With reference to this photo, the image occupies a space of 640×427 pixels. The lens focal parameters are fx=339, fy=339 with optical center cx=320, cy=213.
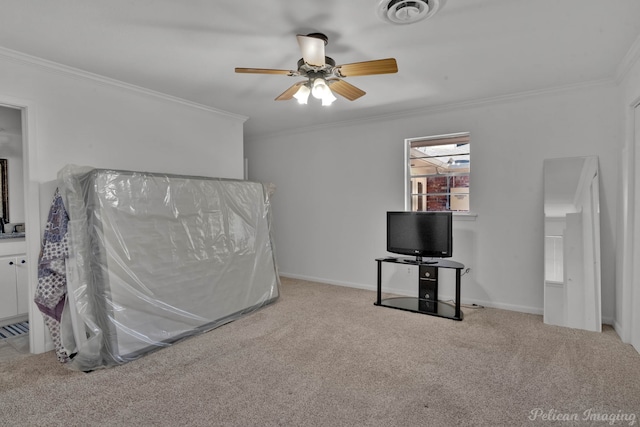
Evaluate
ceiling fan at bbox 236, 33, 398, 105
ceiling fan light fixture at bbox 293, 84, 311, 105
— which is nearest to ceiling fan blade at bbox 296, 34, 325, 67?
ceiling fan at bbox 236, 33, 398, 105

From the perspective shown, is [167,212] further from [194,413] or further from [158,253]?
[194,413]

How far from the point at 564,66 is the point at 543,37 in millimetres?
750

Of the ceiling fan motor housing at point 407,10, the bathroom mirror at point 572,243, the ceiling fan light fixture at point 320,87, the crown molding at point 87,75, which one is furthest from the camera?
the bathroom mirror at point 572,243

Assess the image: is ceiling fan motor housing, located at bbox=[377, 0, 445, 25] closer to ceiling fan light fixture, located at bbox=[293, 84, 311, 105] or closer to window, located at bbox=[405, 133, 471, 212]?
ceiling fan light fixture, located at bbox=[293, 84, 311, 105]

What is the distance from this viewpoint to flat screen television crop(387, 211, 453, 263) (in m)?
3.79

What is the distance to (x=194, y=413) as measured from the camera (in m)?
2.00

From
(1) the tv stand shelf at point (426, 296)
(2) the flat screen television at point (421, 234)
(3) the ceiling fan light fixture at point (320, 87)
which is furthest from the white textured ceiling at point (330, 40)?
(1) the tv stand shelf at point (426, 296)

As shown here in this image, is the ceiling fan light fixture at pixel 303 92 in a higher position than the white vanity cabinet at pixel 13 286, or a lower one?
higher

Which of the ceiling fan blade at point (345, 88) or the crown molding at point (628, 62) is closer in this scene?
the crown molding at point (628, 62)

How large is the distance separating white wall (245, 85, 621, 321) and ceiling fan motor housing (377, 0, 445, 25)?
225cm

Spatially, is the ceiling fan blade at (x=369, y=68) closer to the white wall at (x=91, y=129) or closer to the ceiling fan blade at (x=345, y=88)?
the ceiling fan blade at (x=345, y=88)

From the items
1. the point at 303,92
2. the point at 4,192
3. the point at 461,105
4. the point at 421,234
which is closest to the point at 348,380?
the point at 421,234

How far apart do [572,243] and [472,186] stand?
114 centimetres

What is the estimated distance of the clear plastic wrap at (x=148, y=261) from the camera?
8.52ft
